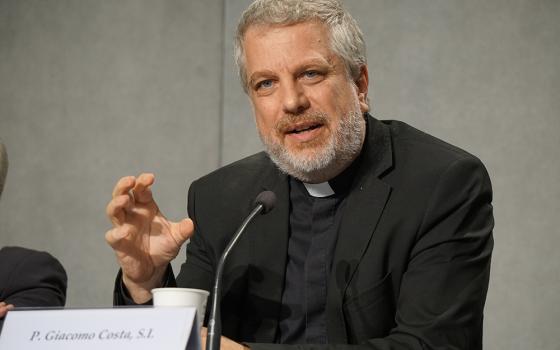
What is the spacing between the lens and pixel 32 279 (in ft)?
7.63

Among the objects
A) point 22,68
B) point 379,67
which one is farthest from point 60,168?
point 379,67

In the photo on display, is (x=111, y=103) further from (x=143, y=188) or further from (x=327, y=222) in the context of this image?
(x=143, y=188)

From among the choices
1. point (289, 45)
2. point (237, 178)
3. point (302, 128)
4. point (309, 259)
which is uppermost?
point (289, 45)

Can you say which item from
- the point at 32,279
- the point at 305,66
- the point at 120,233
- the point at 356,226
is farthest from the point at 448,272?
the point at 32,279

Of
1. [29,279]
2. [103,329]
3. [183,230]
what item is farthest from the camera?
[29,279]

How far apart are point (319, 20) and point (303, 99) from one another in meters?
0.24

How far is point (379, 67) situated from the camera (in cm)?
324

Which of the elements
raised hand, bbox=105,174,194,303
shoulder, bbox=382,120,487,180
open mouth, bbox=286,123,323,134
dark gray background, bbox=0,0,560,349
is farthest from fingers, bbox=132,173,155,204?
dark gray background, bbox=0,0,560,349

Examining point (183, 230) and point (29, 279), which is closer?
point (183, 230)

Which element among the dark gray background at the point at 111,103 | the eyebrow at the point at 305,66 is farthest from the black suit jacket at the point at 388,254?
the dark gray background at the point at 111,103

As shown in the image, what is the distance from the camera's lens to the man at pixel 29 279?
2.30 metres

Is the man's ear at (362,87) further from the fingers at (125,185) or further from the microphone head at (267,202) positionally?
the fingers at (125,185)

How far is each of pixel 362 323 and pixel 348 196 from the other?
1.24 ft

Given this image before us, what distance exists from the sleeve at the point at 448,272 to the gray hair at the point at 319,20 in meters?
0.45
